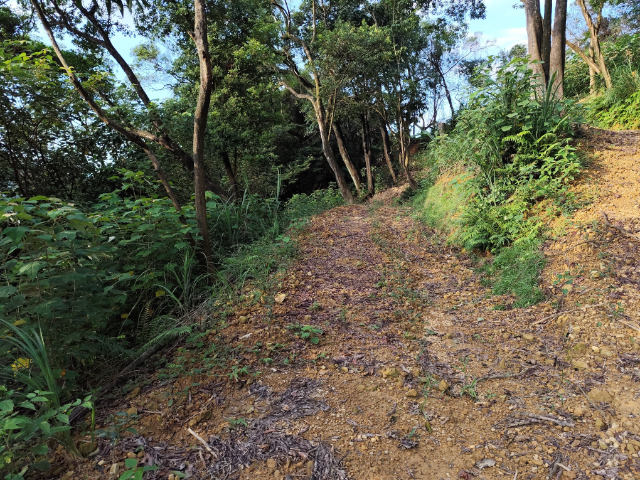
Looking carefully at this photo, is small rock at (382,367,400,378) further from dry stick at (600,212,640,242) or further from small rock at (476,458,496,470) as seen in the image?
dry stick at (600,212,640,242)

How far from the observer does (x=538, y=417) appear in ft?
5.51

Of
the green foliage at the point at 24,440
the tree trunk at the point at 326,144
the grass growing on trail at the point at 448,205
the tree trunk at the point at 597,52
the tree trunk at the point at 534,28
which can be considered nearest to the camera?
the green foliage at the point at 24,440

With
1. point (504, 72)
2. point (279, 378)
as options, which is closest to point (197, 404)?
point (279, 378)

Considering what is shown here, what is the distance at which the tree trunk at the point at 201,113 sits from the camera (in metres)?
A: 3.06

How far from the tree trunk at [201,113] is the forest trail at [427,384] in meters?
1.05

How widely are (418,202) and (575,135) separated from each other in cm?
297

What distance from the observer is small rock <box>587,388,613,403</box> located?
1696 millimetres

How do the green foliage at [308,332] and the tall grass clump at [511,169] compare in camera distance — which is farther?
the tall grass clump at [511,169]

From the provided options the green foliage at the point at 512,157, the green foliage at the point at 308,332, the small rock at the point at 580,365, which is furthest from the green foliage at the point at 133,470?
the green foliage at the point at 512,157

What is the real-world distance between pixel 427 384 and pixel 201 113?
3100 mm

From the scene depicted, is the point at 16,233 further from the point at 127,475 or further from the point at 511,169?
the point at 511,169

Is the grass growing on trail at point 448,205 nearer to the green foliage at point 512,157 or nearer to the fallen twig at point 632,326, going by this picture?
the green foliage at point 512,157

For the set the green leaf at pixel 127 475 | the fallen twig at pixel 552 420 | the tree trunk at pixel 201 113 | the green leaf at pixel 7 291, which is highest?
the tree trunk at pixel 201 113

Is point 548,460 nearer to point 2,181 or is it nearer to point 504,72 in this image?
point 504,72
